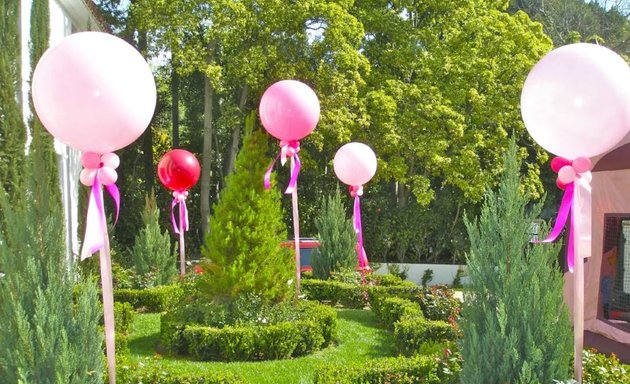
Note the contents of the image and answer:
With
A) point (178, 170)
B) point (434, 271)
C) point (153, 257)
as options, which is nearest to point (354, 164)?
point (178, 170)

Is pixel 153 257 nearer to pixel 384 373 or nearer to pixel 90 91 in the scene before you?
pixel 384 373

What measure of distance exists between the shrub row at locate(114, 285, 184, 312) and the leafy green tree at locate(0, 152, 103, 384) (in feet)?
25.0

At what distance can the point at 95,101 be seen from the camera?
440 cm

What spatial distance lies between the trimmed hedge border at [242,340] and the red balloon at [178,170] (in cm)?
413

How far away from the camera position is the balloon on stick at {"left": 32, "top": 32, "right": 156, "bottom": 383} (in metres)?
4.36

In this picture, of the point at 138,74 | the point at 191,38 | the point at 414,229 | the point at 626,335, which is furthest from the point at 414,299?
the point at 191,38

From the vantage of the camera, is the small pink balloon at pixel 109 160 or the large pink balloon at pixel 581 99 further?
the small pink balloon at pixel 109 160

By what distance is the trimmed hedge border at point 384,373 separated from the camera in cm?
602

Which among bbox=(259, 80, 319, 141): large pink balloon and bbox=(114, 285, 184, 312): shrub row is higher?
bbox=(259, 80, 319, 141): large pink balloon

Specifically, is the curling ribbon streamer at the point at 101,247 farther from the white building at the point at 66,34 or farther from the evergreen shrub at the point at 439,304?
the white building at the point at 66,34

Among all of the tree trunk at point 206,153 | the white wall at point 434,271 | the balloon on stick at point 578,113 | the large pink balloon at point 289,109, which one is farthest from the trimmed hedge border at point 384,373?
the tree trunk at point 206,153

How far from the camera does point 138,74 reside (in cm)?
464

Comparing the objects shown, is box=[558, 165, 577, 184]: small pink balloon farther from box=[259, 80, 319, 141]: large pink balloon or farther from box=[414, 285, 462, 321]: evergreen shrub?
box=[414, 285, 462, 321]: evergreen shrub

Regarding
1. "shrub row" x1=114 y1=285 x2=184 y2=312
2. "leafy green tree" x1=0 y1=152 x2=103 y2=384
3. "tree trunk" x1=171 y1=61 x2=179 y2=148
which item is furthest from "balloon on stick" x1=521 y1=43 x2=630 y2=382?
"tree trunk" x1=171 y1=61 x2=179 y2=148
